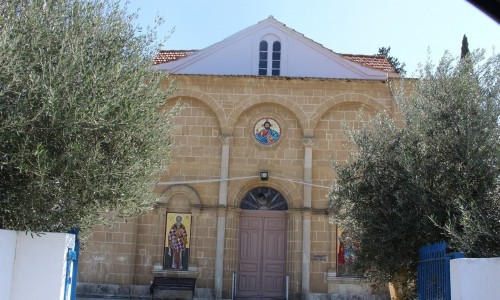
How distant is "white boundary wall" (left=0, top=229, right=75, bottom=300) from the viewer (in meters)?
7.86

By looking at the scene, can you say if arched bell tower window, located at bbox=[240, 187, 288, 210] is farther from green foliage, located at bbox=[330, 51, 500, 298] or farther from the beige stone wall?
green foliage, located at bbox=[330, 51, 500, 298]

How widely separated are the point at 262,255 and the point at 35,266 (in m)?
11.0

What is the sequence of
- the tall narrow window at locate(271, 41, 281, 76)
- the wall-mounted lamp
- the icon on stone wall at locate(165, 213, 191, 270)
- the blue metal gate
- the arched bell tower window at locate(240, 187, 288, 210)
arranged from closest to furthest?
1. the blue metal gate
2. the icon on stone wall at locate(165, 213, 191, 270)
3. the wall-mounted lamp
4. the arched bell tower window at locate(240, 187, 288, 210)
5. the tall narrow window at locate(271, 41, 281, 76)

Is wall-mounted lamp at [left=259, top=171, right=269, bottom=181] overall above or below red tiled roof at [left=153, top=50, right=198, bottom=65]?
below

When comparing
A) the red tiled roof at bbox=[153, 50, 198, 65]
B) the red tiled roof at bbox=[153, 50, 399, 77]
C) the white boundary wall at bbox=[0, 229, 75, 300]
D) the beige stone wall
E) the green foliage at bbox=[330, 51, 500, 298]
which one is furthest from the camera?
the red tiled roof at bbox=[153, 50, 198, 65]

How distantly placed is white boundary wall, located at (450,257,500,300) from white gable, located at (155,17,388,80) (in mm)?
12358

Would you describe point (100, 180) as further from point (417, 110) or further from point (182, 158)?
point (182, 158)

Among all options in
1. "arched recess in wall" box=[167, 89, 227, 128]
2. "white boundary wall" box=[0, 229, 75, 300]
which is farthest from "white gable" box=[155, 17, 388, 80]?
"white boundary wall" box=[0, 229, 75, 300]

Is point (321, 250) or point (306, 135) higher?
point (306, 135)

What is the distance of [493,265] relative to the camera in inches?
298

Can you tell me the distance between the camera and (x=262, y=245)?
61.2ft

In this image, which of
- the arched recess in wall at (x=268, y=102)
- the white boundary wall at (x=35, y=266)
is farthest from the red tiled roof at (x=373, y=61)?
the white boundary wall at (x=35, y=266)

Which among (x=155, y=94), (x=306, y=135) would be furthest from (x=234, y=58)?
(x=155, y=94)

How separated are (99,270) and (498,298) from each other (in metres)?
13.0
